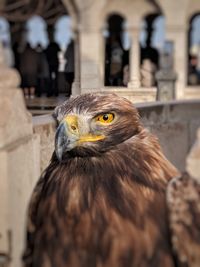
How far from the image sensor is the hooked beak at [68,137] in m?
2.13

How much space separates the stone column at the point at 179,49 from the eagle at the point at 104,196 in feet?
53.2

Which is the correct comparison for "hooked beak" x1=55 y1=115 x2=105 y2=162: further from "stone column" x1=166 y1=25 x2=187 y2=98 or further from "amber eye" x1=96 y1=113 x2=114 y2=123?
"stone column" x1=166 y1=25 x2=187 y2=98

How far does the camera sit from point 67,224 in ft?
6.95

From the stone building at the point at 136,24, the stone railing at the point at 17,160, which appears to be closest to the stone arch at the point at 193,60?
the stone building at the point at 136,24

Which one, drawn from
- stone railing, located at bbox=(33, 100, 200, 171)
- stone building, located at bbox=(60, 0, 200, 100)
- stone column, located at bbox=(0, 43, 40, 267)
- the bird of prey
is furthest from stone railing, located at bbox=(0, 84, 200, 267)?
stone building, located at bbox=(60, 0, 200, 100)

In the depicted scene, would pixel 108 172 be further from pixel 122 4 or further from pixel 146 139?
pixel 122 4

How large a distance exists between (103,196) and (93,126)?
0.25m

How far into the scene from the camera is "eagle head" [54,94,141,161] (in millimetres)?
2141

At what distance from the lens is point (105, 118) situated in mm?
2191

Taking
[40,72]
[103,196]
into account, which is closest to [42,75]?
[40,72]

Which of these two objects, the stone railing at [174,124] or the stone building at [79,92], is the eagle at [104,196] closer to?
the stone building at [79,92]

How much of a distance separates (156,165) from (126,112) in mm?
215

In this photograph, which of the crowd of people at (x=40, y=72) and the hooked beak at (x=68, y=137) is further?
the crowd of people at (x=40, y=72)

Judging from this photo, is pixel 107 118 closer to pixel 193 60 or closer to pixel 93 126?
pixel 93 126
